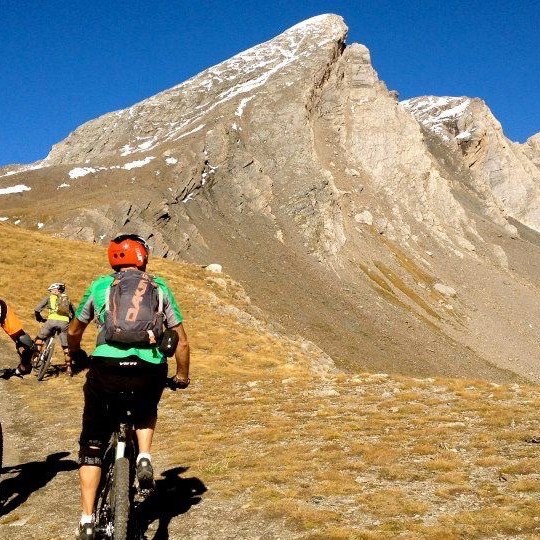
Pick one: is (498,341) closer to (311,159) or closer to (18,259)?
(311,159)

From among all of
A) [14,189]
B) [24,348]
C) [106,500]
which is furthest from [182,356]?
[14,189]

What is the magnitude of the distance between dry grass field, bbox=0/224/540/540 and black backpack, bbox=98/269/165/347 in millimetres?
3607

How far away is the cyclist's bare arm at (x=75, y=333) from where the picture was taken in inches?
256

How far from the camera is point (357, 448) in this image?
11.4m

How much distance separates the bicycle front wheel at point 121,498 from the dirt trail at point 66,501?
206 cm

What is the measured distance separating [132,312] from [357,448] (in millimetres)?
7007

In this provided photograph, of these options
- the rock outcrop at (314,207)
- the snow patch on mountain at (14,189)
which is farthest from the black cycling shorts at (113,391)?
the snow patch on mountain at (14,189)

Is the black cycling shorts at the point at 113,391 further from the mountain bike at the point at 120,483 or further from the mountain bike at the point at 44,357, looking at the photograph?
the mountain bike at the point at 44,357

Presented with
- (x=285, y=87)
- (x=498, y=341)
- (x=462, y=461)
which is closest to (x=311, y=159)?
(x=285, y=87)

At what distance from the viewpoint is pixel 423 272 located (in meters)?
125

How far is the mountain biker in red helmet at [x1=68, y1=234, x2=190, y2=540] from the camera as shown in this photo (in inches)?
236

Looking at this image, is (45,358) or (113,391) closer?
(113,391)

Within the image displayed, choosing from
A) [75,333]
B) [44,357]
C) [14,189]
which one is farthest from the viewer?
[14,189]

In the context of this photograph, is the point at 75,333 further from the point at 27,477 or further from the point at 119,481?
the point at 27,477
